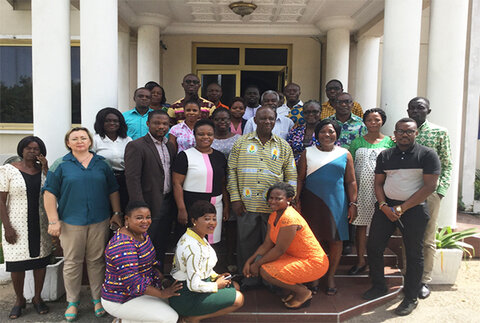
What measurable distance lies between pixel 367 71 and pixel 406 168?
18.1ft

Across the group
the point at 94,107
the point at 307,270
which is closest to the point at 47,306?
the point at 94,107

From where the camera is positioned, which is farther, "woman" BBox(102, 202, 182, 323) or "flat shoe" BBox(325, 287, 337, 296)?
"flat shoe" BBox(325, 287, 337, 296)

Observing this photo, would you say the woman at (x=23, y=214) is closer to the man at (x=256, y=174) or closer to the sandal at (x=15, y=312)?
the sandal at (x=15, y=312)

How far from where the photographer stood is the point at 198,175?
353 centimetres

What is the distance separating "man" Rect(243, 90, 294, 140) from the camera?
4355 mm

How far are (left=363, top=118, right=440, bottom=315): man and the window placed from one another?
7.41 metres

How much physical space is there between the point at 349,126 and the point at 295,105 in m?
0.97

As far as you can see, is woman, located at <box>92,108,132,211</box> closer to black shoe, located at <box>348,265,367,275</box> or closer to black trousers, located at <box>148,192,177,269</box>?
black trousers, located at <box>148,192,177,269</box>

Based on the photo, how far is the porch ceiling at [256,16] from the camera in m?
7.30

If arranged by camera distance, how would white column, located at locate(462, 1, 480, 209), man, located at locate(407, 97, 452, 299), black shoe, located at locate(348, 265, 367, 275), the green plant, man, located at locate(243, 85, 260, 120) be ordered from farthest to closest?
white column, located at locate(462, 1, 480, 209) → man, located at locate(243, 85, 260, 120) → the green plant → black shoe, located at locate(348, 265, 367, 275) → man, located at locate(407, 97, 452, 299)

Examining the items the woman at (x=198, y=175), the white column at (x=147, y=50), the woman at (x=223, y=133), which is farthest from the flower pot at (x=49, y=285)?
the white column at (x=147, y=50)

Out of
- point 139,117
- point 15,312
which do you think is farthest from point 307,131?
point 15,312

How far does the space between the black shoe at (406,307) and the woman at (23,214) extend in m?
3.27

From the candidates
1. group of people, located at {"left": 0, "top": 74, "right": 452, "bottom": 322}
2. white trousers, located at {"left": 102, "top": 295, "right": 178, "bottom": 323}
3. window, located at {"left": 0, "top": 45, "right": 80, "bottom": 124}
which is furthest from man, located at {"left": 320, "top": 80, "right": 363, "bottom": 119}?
window, located at {"left": 0, "top": 45, "right": 80, "bottom": 124}
